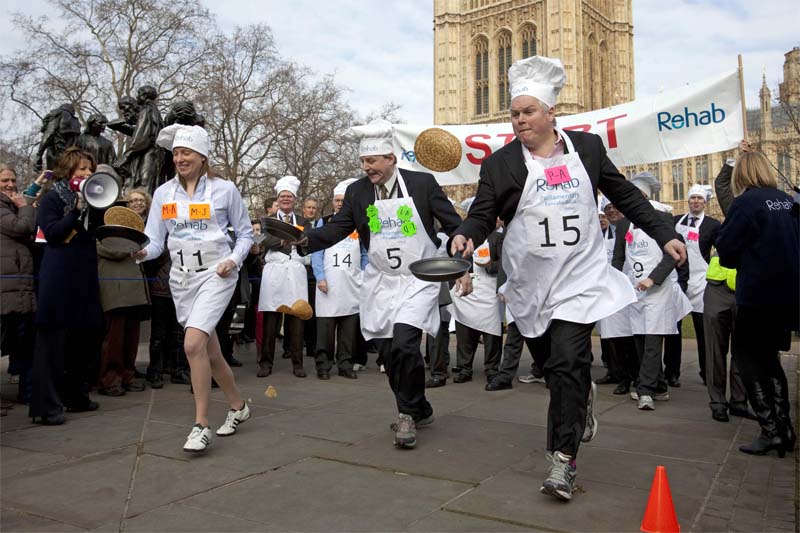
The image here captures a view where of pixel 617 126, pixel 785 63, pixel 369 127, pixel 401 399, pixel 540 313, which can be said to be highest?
pixel 785 63

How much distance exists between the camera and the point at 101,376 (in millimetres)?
7609

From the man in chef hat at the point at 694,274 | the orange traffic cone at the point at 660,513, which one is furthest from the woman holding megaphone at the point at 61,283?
the man in chef hat at the point at 694,274

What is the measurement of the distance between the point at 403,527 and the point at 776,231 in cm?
339

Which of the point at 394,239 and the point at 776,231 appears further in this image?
the point at 394,239

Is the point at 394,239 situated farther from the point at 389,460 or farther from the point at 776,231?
the point at 776,231

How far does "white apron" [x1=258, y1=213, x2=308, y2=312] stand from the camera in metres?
9.22

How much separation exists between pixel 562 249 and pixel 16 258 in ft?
15.5

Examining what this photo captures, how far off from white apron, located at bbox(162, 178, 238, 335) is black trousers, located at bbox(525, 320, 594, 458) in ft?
7.78

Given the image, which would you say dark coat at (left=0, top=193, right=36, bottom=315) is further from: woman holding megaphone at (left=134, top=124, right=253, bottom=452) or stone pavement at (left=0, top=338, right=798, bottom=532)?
woman holding megaphone at (left=134, top=124, right=253, bottom=452)

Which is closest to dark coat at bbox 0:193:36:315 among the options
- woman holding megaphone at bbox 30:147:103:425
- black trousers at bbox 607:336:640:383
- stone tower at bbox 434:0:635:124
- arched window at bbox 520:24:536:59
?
woman holding megaphone at bbox 30:147:103:425

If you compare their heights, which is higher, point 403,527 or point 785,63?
point 785,63

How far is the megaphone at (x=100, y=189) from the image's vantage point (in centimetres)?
555

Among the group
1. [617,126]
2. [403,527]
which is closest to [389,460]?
[403,527]

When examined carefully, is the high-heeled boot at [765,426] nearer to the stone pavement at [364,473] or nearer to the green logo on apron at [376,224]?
the stone pavement at [364,473]
